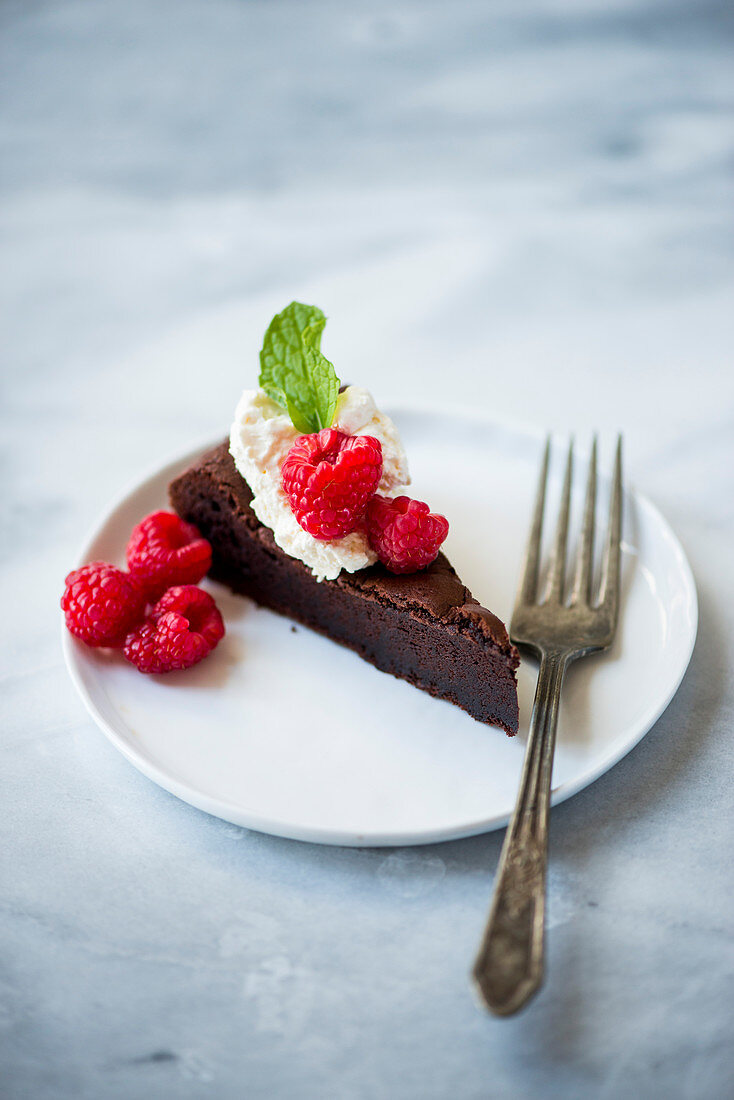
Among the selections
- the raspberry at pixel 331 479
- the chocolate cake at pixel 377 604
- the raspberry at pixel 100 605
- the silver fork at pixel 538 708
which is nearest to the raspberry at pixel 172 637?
the raspberry at pixel 100 605

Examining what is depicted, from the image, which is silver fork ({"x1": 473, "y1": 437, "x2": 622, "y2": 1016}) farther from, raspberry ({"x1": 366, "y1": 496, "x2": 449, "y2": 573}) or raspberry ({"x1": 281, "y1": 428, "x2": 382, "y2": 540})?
raspberry ({"x1": 281, "y1": 428, "x2": 382, "y2": 540})

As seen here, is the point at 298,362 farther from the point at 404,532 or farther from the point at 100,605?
the point at 100,605

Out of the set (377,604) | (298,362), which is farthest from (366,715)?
(298,362)

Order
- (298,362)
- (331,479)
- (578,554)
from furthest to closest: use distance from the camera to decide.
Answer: (578,554), (298,362), (331,479)

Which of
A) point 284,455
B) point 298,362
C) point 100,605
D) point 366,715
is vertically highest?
point 298,362

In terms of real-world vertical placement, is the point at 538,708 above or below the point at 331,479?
below

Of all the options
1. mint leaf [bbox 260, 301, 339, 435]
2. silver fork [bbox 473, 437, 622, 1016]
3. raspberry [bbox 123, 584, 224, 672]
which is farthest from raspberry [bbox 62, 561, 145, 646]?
silver fork [bbox 473, 437, 622, 1016]

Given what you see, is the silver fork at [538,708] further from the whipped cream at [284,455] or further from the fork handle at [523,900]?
the whipped cream at [284,455]

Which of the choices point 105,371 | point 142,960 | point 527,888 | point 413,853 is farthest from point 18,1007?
point 105,371
